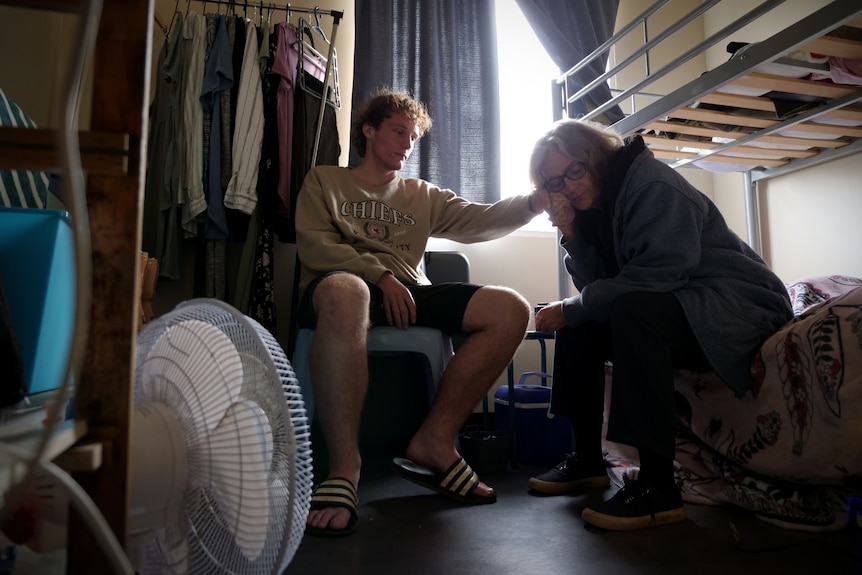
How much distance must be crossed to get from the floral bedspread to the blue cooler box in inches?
16.8

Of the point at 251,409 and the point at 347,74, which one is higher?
the point at 347,74

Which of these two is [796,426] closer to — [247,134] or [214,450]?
[214,450]

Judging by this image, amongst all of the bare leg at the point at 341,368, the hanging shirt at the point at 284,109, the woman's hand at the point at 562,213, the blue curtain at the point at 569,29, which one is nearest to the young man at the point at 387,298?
the bare leg at the point at 341,368

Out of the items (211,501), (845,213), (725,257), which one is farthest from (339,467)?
(845,213)

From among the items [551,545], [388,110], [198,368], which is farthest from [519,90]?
[198,368]

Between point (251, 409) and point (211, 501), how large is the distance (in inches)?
4.0

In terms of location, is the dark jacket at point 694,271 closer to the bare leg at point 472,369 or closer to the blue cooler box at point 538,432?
the bare leg at point 472,369

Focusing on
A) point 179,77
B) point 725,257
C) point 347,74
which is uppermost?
point 347,74

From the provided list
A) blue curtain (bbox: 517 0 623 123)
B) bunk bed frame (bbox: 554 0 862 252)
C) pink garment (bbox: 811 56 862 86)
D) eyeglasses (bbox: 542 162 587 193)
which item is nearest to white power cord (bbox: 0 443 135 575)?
eyeglasses (bbox: 542 162 587 193)

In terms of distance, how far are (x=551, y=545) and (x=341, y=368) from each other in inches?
20.5

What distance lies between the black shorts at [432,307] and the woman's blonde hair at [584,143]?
1.28 feet

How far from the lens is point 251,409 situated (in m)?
0.58

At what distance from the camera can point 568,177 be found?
1314 mm

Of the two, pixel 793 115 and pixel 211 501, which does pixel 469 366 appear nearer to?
pixel 211 501
